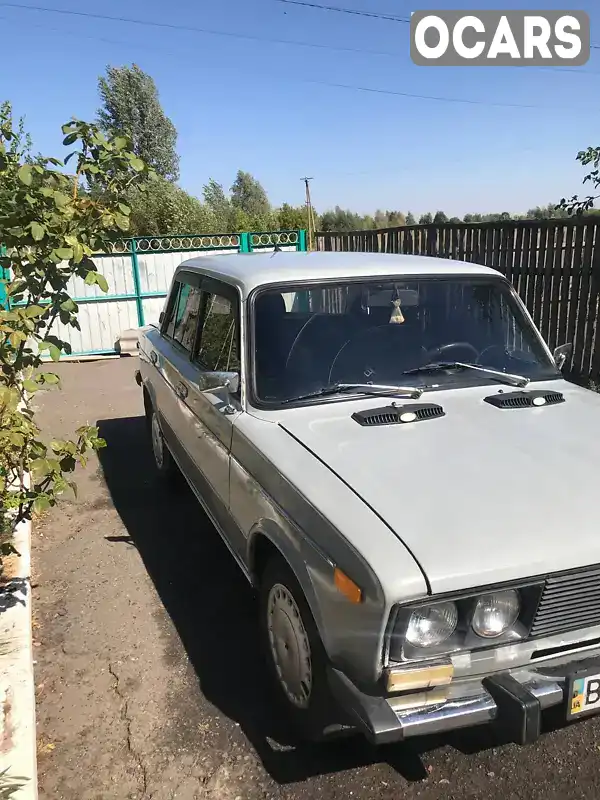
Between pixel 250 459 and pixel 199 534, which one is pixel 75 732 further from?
pixel 199 534

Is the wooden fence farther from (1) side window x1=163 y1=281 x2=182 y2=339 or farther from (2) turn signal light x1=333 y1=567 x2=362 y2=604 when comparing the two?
(2) turn signal light x1=333 y1=567 x2=362 y2=604

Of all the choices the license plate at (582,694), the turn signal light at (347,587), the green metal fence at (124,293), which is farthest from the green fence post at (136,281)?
the license plate at (582,694)

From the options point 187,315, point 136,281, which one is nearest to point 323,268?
point 187,315

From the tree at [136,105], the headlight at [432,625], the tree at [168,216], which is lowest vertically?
→ the headlight at [432,625]

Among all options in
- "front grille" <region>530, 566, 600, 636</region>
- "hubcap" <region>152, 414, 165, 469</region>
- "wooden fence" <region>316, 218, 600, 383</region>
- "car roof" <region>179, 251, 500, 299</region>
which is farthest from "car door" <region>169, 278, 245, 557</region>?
"wooden fence" <region>316, 218, 600, 383</region>

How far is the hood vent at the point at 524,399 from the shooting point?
3074 mm

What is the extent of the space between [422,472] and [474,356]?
1250mm

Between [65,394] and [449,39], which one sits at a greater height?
[449,39]

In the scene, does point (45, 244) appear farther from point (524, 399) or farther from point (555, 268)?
point (555, 268)

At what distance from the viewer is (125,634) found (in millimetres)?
3482

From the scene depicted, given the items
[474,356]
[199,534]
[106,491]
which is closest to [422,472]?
[474,356]

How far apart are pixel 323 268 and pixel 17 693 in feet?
8.40

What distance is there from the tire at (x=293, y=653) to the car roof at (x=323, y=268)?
Result: 5.07ft

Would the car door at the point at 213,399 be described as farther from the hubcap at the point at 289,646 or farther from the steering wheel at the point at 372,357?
the steering wheel at the point at 372,357
